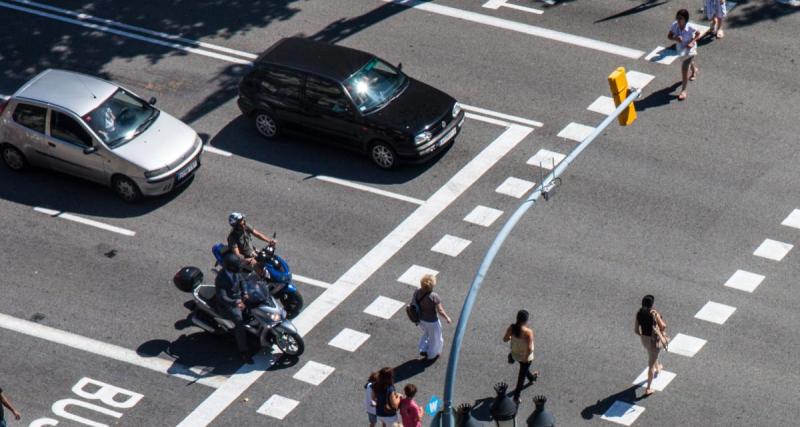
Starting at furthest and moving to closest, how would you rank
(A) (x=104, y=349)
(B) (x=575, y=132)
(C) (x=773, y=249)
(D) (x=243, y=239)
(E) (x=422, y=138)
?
(B) (x=575, y=132) < (E) (x=422, y=138) < (C) (x=773, y=249) < (D) (x=243, y=239) < (A) (x=104, y=349)

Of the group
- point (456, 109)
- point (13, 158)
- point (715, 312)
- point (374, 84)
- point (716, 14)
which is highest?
point (716, 14)

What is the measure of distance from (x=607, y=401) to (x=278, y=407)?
4481 millimetres

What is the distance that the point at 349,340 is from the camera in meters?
20.7

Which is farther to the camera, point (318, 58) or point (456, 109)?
point (318, 58)

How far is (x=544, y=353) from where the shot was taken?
20188 millimetres

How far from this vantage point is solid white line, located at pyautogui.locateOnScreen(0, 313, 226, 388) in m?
20.3

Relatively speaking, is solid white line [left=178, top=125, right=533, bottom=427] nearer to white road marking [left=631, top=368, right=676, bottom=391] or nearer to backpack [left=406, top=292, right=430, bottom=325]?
backpack [left=406, top=292, right=430, bottom=325]

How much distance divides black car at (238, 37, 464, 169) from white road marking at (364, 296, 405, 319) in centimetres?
336

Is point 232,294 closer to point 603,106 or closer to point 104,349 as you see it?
point 104,349

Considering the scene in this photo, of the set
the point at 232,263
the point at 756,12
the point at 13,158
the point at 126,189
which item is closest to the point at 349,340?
the point at 232,263

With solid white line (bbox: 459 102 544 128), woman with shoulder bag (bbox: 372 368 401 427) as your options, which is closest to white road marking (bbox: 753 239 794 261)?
solid white line (bbox: 459 102 544 128)

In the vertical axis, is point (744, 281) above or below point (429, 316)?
below

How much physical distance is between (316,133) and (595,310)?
6.38 metres

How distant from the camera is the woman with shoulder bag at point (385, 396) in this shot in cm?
1767
